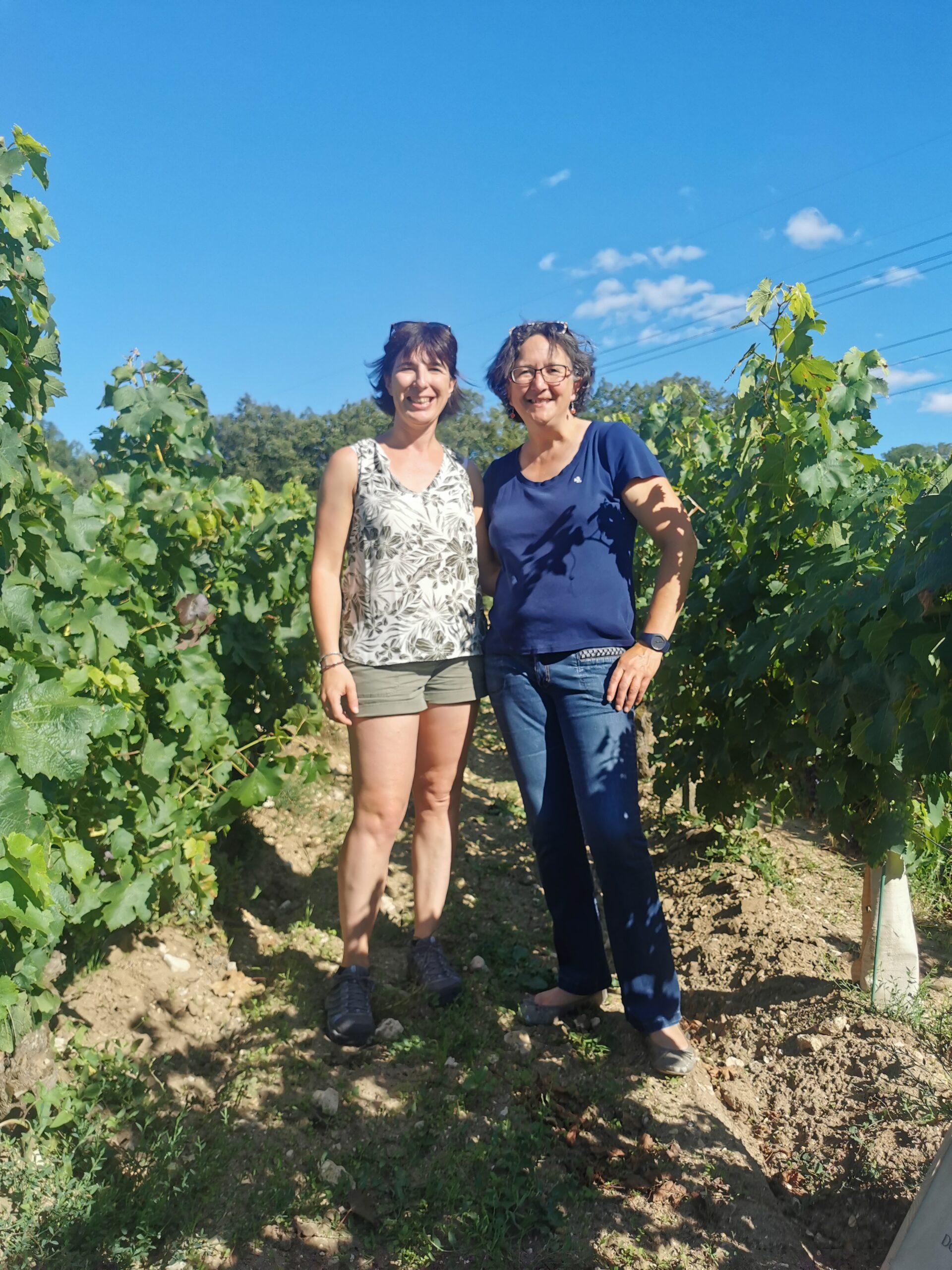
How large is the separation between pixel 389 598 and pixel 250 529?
143 cm

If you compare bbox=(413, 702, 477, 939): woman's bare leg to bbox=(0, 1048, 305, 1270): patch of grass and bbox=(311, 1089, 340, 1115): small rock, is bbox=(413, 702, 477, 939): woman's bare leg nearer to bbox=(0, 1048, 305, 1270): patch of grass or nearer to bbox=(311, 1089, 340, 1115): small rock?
bbox=(311, 1089, 340, 1115): small rock

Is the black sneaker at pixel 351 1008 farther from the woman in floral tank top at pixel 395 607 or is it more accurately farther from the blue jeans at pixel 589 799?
the blue jeans at pixel 589 799

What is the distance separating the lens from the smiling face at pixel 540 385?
2.57 meters

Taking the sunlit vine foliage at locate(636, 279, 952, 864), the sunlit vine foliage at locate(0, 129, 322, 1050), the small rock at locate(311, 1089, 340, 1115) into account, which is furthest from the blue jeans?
the sunlit vine foliage at locate(0, 129, 322, 1050)

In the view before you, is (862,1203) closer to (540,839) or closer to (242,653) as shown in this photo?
(540,839)

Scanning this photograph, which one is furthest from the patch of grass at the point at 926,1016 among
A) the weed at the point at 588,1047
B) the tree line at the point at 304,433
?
the tree line at the point at 304,433

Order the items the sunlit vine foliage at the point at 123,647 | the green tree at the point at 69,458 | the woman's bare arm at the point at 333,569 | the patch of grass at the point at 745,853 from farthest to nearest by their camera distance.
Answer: the green tree at the point at 69,458 → the patch of grass at the point at 745,853 → the woman's bare arm at the point at 333,569 → the sunlit vine foliage at the point at 123,647

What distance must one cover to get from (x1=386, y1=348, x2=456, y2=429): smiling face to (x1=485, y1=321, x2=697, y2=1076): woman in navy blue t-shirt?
0.17 m

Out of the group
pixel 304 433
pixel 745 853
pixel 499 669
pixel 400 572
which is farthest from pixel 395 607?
pixel 304 433

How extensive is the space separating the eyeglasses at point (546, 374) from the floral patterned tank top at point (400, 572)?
0.36m

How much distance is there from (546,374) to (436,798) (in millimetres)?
1249

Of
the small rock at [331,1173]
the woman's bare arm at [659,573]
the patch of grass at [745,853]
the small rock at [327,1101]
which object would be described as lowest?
the small rock at [331,1173]

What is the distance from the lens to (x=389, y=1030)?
2848 mm

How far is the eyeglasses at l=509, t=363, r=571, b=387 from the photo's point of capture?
2.57m
